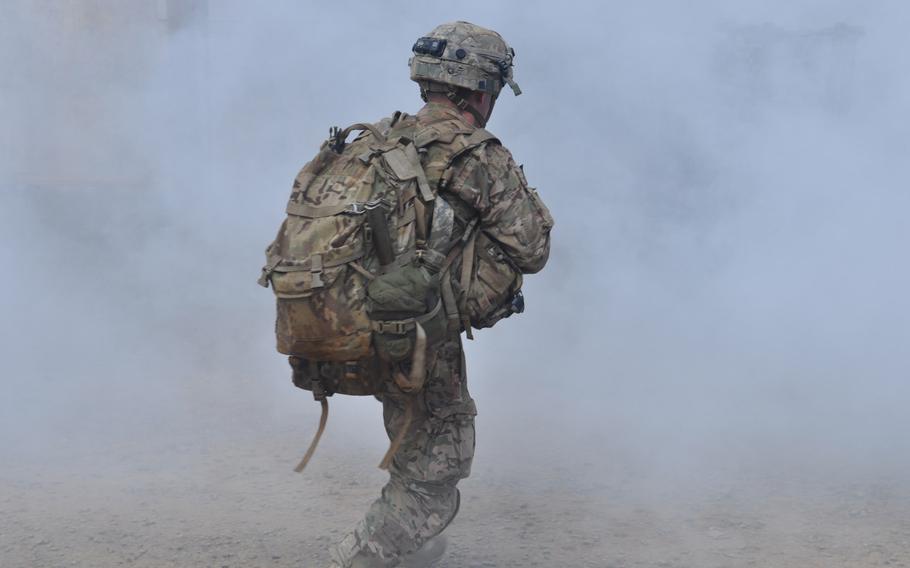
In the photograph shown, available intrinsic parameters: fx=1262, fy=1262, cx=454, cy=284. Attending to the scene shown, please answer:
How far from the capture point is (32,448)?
4719 mm

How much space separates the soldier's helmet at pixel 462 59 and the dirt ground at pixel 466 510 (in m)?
1.43

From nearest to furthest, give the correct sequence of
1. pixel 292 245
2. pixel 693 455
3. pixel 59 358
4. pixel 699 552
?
pixel 292 245 < pixel 699 552 < pixel 693 455 < pixel 59 358

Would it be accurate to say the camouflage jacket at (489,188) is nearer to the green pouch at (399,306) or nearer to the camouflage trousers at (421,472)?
the green pouch at (399,306)

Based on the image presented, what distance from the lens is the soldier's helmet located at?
10.5 ft

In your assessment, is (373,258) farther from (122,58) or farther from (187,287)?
(122,58)

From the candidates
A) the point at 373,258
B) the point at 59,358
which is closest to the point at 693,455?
the point at 373,258

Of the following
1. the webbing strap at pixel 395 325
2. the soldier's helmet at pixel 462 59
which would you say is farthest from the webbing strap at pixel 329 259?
the soldier's helmet at pixel 462 59

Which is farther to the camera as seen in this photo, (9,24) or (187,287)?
(9,24)

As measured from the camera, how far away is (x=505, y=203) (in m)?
3.10

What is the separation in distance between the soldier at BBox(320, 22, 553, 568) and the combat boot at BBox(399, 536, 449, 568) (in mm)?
181

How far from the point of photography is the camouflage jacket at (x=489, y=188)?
121 inches

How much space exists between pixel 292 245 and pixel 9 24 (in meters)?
6.05

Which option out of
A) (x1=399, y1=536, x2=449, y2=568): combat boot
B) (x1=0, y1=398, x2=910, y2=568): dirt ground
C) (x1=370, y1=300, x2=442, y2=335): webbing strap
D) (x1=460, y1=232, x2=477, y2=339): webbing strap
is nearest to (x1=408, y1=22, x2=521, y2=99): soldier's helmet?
(x1=460, y1=232, x2=477, y2=339): webbing strap

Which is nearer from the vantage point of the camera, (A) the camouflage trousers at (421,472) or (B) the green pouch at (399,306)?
(B) the green pouch at (399,306)
